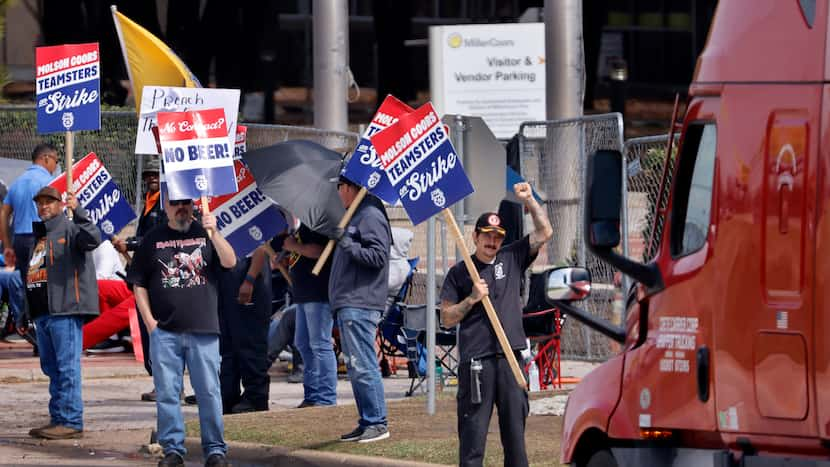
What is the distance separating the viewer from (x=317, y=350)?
13.1 meters

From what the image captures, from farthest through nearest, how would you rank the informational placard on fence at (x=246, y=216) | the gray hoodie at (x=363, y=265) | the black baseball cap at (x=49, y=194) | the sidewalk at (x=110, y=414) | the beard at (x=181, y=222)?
the informational placard on fence at (x=246, y=216) → the black baseball cap at (x=49, y=194) → the gray hoodie at (x=363, y=265) → the sidewalk at (x=110, y=414) → the beard at (x=181, y=222)

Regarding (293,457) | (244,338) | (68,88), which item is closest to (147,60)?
(68,88)

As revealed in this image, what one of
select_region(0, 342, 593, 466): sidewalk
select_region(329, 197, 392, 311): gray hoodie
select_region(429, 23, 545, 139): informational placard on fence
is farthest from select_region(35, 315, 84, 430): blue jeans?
select_region(429, 23, 545, 139): informational placard on fence

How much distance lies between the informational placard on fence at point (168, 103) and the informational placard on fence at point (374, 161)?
971 millimetres

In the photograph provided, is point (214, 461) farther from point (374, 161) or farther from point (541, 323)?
point (541, 323)

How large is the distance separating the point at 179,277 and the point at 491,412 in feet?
8.49

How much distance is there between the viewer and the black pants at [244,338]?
13.4 metres

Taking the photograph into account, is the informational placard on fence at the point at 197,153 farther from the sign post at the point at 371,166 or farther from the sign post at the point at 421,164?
the sign post at the point at 421,164

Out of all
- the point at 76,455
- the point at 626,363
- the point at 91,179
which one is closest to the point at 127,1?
the point at 91,179

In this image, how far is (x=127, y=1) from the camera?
114 feet

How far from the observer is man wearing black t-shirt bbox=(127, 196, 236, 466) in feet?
35.2

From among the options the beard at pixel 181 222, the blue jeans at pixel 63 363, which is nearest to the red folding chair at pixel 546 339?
the blue jeans at pixel 63 363

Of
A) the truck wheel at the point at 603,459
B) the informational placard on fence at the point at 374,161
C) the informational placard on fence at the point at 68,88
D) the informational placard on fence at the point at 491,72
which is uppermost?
the informational placard on fence at the point at 491,72

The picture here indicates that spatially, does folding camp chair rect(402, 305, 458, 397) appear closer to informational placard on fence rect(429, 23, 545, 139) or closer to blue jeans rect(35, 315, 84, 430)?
blue jeans rect(35, 315, 84, 430)
